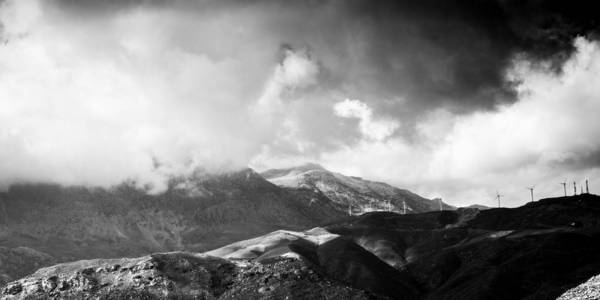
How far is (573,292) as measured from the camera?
145m

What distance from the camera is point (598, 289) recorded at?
131750mm

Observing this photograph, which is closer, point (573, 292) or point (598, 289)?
point (598, 289)

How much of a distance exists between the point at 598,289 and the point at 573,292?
13580mm
